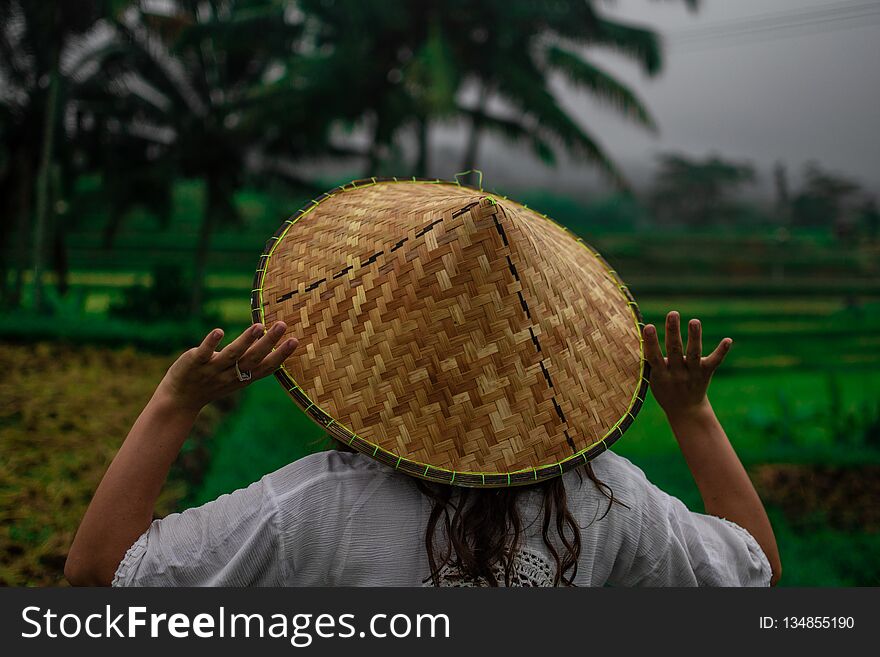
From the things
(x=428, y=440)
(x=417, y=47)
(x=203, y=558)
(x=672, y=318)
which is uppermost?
(x=417, y=47)

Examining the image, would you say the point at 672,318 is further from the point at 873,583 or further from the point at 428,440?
the point at 873,583

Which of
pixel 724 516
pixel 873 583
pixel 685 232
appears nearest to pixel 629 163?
pixel 685 232

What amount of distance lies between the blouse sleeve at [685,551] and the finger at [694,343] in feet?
0.53

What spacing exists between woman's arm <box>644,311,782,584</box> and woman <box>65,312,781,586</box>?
0.24 feet

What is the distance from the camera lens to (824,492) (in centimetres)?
396

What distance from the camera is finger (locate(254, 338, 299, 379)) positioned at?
783mm

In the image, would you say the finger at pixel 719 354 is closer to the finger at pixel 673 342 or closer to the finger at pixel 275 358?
the finger at pixel 673 342

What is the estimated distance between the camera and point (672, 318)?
866 mm

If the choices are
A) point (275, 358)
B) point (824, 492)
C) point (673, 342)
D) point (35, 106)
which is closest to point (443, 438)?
point (275, 358)

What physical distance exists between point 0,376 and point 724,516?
213 inches

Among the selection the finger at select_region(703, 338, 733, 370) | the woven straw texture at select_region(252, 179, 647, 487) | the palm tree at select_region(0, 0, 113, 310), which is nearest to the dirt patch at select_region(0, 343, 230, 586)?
the palm tree at select_region(0, 0, 113, 310)

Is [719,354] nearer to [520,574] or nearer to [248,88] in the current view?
[520,574]

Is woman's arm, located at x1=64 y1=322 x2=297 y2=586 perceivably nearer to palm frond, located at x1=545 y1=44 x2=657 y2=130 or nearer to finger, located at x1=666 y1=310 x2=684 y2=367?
finger, located at x1=666 y1=310 x2=684 y2=367

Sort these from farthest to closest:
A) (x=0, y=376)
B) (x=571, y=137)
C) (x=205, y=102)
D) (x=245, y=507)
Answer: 1. (x=205, y=102)
2. (x=571, y=137)
3. (x=0, y=376)
4. (x=245, y=507)
